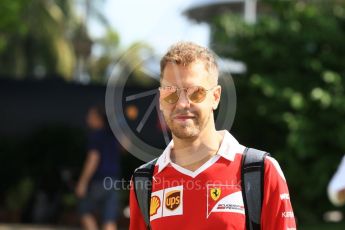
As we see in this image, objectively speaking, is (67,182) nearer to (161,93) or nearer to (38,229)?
(38,229)

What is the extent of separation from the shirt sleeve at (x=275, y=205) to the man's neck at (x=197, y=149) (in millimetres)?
240

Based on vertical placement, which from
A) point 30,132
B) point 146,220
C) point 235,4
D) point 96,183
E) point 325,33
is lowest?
point 146,220

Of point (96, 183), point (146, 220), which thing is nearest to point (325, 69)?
point (96, 183)

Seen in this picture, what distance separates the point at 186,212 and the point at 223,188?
162mm

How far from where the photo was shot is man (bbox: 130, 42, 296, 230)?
2939 millimetres

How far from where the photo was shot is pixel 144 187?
3174mm

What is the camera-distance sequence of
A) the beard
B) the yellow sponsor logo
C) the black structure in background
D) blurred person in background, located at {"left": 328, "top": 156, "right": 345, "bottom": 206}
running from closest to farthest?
the beard
the yellow sponsor logo
blurred person in background, located at {"left": 328, "top": 156, "right": 345, "bottom": 206}
the black structure in background

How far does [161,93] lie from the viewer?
3.10 meters

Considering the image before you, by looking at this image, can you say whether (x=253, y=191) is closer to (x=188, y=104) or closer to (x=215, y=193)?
(x=215, y=193)

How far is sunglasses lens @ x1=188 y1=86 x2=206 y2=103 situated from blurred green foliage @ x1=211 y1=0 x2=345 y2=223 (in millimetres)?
9254

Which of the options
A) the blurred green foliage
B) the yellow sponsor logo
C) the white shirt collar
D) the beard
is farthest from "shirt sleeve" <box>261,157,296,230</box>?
the blurred green foliage

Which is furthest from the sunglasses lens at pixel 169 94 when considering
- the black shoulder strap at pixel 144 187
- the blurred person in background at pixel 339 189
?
the blurred person in background at pixel 339 189

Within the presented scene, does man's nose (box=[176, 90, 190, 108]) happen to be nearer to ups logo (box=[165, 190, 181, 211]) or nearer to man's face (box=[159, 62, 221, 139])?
man's face (box=[159, 62, 221, 139])

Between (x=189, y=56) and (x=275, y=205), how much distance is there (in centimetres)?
62
